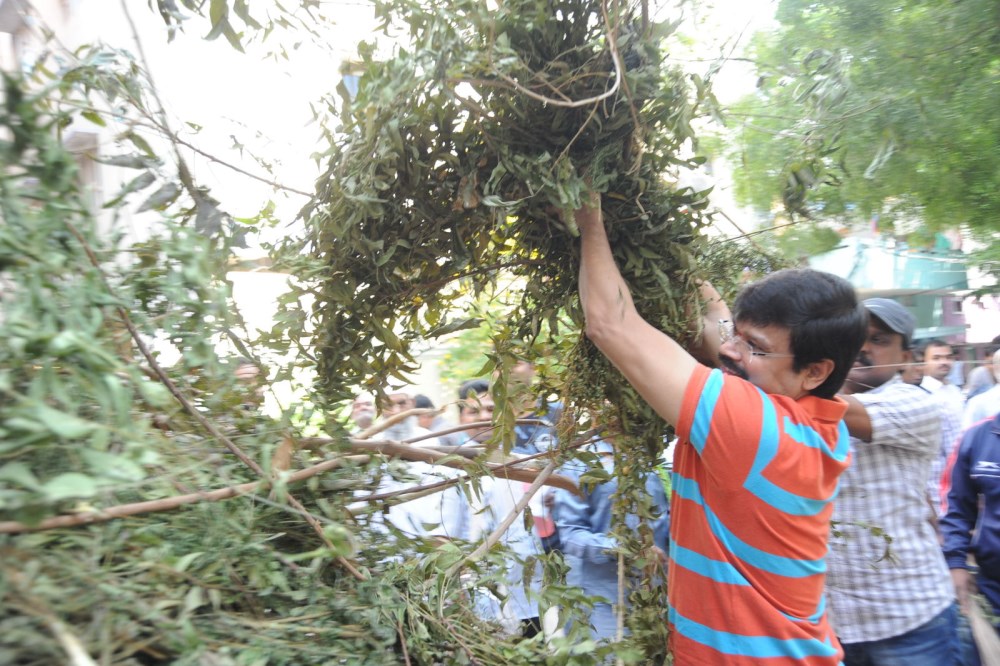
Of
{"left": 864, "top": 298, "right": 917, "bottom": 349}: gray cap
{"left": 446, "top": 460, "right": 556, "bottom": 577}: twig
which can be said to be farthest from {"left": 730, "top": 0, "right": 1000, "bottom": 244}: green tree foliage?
{"left": 446, "top": 460, "right": 556, "bottom": 577}: twig

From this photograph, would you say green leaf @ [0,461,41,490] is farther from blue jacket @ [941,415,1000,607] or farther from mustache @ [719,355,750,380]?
blue jacket @ [941,415,1000,607]

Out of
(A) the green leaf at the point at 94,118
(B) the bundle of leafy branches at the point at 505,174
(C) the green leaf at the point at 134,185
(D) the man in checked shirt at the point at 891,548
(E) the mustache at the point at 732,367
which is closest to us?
(C) the green leaf at the point at 134,185

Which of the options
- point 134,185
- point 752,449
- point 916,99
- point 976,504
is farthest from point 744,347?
point 976,504

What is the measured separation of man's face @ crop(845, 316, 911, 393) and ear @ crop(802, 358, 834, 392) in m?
1.14

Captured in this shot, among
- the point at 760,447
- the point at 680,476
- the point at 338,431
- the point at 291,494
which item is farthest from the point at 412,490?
the point at 760,447

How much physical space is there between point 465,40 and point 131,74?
72 centimetres

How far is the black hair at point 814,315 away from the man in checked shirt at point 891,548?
0.85 meters

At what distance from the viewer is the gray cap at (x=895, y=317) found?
2836 millimetres

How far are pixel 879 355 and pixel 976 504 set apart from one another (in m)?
1.15

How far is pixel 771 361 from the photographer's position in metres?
1.83

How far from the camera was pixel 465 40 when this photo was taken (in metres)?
1.63

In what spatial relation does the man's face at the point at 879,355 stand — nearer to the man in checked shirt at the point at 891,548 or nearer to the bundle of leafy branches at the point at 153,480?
the man in checked shirt at the point at 891,548

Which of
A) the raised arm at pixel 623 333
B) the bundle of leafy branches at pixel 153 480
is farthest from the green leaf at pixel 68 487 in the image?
the raised arm at pixel 623 333

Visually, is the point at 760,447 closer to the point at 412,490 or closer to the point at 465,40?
the point at 412,490
